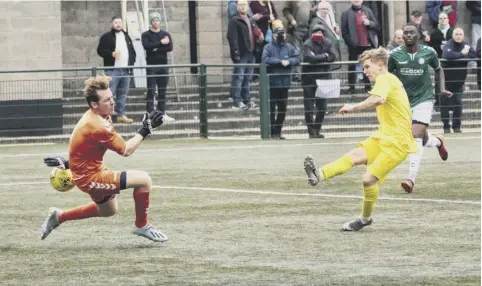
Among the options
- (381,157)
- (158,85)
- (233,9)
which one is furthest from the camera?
(233,9)

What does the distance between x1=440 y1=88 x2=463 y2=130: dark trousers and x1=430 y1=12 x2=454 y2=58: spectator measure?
162 centimetres

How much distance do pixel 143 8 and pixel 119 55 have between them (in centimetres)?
346

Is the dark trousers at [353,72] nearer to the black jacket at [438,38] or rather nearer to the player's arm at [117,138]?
the black jacket at [438,38]

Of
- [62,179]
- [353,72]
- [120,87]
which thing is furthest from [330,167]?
[353,72]

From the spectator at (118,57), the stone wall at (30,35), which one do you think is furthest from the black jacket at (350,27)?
the stone wall at (30,35)

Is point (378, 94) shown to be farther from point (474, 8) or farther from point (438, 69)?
point (474, 8)

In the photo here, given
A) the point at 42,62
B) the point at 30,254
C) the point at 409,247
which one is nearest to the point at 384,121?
the point at 409,247

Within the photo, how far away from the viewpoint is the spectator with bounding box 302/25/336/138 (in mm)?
26734

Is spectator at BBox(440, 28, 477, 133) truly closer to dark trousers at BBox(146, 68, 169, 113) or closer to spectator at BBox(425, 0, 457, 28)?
spectator at BBox(425, 0, 457, 28)

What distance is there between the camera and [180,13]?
3148 cm

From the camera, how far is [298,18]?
1183 inches

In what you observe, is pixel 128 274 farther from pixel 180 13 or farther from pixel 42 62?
pixel 180 13

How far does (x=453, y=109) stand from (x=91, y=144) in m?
16.3

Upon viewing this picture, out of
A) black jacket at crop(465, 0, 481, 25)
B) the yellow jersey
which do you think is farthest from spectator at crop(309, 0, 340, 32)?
the yellow jersey
